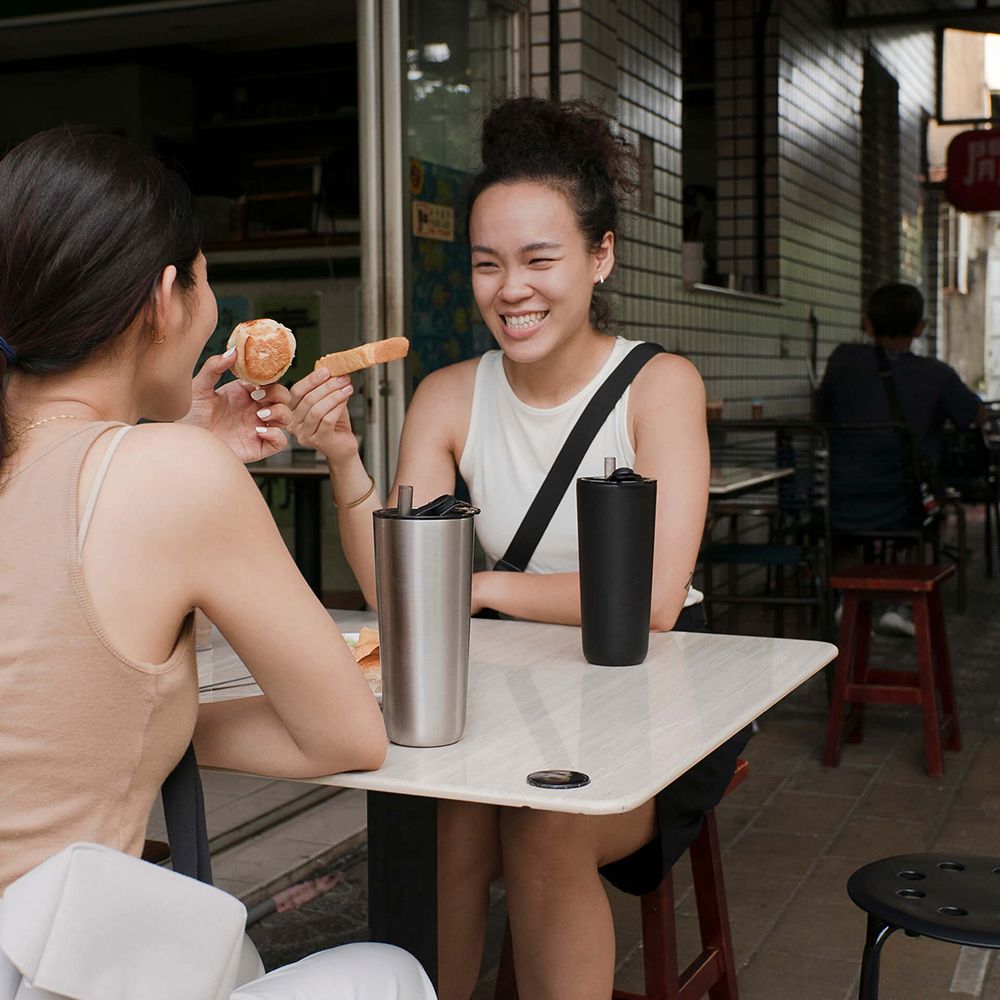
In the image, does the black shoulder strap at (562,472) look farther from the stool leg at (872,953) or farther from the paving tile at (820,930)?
the paving tile at (820,930)

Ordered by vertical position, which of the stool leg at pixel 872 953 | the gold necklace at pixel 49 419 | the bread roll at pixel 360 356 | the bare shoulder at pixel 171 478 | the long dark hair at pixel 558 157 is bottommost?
the stool leg at pixel 872 953

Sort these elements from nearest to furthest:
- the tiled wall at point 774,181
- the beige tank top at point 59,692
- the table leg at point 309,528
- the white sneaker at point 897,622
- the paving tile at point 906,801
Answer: the beige tank top at point 59,692, the paving tile at point 906,801, the tiled wall at point 774,181, the table leg at point 309,528, the white sneaker at point 897,622

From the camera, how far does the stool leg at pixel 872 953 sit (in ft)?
5.77

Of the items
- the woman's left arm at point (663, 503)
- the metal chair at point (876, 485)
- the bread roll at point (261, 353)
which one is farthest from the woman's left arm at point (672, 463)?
the metal chair at point (876, 485)

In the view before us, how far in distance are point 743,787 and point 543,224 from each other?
7.80ft

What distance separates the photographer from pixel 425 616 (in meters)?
1.45

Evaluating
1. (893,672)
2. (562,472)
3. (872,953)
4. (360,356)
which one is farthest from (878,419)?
(872,953)

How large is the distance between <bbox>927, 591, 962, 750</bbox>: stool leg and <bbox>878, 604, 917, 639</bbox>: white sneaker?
1.86m

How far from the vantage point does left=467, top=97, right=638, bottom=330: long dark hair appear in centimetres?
236

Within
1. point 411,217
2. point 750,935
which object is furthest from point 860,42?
point 750,935

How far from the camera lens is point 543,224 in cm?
233

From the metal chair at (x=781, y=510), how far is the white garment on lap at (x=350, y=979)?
12.8ft

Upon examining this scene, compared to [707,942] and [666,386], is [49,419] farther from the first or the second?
[707,942]

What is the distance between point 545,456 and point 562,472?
0.25ft
